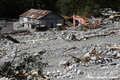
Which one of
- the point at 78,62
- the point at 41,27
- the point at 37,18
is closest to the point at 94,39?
the point at 78,62

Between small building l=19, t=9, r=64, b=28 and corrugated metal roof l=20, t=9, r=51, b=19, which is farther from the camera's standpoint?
corrugated metal roof l=20, t=9, r=51, b=19

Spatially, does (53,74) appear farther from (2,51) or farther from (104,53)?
(2,51)

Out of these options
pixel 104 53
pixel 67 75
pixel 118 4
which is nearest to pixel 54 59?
pixel 104 53

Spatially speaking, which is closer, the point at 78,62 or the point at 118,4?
the point at 118,4

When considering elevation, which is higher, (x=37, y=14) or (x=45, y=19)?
(x=37, y=14)

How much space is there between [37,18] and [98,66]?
31.4 meters

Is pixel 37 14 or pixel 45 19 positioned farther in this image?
pixel 37 14

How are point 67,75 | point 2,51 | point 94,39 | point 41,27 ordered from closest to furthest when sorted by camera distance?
point 67,75, point 2,51, point 94,39, point 41,27

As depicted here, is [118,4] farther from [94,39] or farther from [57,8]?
[57,8]

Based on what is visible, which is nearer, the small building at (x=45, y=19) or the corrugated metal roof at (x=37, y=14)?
the small building at (x=45, y=19)

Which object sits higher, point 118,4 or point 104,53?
point 118,4

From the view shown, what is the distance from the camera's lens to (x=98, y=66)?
13.6 metres

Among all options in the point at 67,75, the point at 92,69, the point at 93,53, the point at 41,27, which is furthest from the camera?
the point at 41,27

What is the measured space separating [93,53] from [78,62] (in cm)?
175
